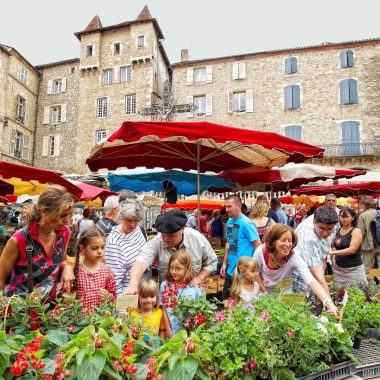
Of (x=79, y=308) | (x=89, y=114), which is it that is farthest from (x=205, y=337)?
(x=89, y=114)

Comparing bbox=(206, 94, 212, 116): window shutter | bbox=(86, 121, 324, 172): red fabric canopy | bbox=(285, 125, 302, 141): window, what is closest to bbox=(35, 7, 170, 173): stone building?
bbox=(206, 94, 212, 116): window shutter

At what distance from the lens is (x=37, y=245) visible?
2.62m

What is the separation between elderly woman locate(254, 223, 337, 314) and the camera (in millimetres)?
3188

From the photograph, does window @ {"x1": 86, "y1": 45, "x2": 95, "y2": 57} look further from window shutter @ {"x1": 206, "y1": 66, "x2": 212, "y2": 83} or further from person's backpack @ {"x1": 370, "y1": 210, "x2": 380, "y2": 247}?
person's backpack @ {"x1": 370, "y1": 210, "x2": 380, "y2": 247}

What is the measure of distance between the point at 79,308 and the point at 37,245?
27.2 inches

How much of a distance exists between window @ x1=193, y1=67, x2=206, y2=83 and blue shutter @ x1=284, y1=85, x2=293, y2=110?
6633 mm

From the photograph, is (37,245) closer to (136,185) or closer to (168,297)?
(168,297)

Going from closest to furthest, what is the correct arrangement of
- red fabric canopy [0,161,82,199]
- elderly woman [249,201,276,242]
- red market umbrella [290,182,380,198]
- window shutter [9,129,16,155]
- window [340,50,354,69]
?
1. elderly woman [249,201,276,242]
2. red fabric canopy [0,161,82,199]
3. red market umbrella [290,182,380,198]
4. window [340,50,354,69]
5. window shutter [9,129,16,155]

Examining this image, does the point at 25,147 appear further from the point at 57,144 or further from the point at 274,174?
the point at 274,174

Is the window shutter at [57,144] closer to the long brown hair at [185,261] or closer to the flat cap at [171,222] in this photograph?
the flat cap at [171,222]

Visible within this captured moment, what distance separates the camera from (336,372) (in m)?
2.27

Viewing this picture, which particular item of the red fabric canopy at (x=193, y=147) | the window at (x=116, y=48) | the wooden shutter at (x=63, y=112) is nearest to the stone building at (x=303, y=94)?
the window at (x=116, y=48)

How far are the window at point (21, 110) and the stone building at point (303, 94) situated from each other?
46.6 ft

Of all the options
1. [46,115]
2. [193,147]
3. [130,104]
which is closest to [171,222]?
[193,147]
